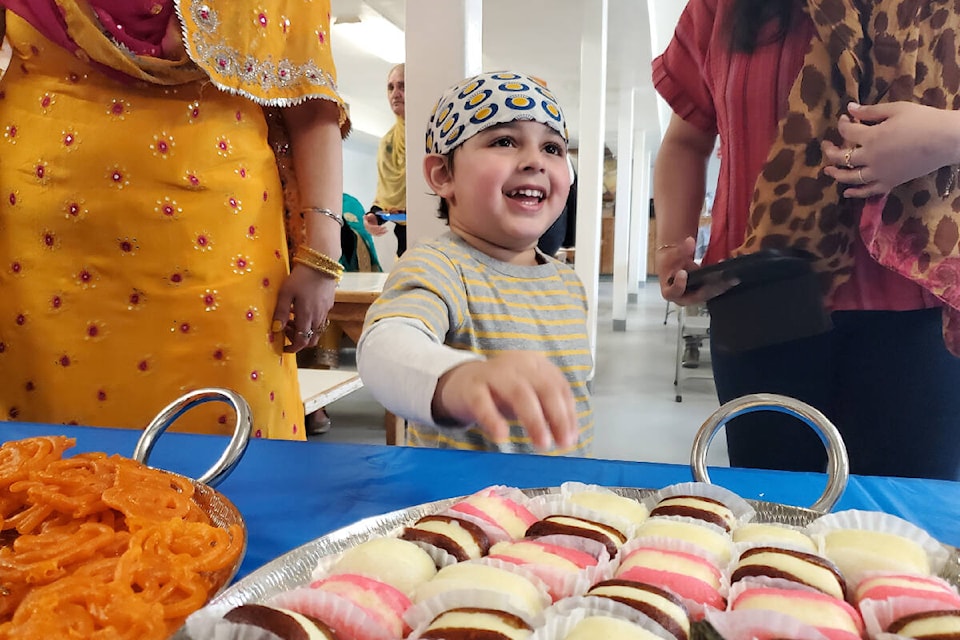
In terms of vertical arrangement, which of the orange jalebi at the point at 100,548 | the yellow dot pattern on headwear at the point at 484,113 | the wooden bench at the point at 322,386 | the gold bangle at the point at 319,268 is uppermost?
the yellow dot pattern on headwear at the point at 484,113

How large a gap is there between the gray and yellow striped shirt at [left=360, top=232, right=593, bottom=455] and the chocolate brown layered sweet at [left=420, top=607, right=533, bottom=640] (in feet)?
1.44

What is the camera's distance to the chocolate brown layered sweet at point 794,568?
385mm

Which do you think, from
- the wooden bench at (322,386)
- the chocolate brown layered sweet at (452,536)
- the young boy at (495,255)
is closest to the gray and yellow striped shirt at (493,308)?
the young boy at (495,255)

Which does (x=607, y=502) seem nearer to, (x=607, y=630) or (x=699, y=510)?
(x=699, y=510)

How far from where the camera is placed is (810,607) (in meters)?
0.35

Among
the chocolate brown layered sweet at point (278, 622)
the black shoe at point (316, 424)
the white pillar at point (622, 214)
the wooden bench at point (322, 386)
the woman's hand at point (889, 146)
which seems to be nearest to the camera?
the chocolate brown layered sweet at point (278, 622)

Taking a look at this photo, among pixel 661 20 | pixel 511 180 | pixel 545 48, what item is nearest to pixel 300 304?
pixel 511 180

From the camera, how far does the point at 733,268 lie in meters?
0.83

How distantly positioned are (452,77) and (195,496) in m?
1.12

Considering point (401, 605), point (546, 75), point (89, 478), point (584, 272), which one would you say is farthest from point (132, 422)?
point (546, 75)

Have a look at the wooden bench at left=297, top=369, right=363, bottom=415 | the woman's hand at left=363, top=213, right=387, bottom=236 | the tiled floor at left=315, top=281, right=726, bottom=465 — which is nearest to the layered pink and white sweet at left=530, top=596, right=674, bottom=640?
the tiled floor at left=315, top=281, right=726, bottom=465

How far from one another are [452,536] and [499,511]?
5cm

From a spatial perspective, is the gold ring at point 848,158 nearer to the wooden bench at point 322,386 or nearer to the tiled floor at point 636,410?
the tiled floor at point 636,410

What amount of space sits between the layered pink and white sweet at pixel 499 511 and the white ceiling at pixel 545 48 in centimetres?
346
